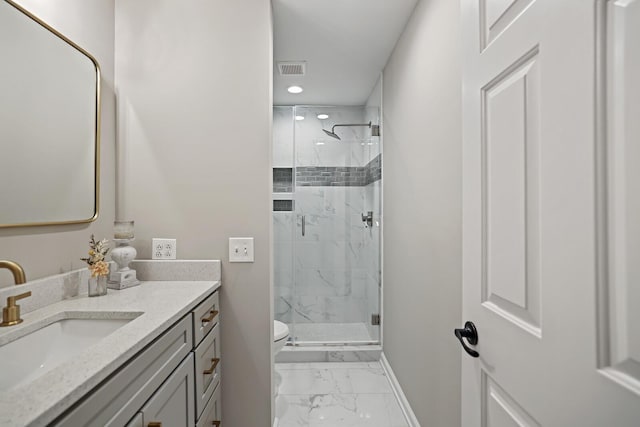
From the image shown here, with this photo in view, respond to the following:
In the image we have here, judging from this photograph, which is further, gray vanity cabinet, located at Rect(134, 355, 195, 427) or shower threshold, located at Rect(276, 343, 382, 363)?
shower threshold, located at Rect(276, 343, 382, 363)

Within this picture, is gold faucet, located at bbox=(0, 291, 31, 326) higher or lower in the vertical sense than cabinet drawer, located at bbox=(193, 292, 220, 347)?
higher

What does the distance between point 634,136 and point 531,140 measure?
0.22 metres

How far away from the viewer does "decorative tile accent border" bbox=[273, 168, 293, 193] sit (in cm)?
354

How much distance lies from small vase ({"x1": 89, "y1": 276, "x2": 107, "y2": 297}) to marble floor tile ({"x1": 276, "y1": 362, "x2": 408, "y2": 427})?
1.33 m

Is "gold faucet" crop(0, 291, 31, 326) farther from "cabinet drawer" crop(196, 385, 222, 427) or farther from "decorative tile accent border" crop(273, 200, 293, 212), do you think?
"decorative tile accent border" crop(273, 200, 293, 212)

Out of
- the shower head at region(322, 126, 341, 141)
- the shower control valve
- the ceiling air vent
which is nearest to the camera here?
the ceiling air vent

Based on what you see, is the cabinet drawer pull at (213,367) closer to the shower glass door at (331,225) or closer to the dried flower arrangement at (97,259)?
the dried flower arrangement at (97,259)

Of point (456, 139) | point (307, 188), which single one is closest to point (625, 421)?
point (456, 139)

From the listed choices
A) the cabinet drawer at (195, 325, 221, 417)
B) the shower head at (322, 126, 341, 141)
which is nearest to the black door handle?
the cabinet drawer at (195, 325, 221, 417)

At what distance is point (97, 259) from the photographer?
1.43 metres

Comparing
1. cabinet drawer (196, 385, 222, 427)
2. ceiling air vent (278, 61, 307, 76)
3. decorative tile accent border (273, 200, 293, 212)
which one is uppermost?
ceiling air vent (278, 61, 307, 76)

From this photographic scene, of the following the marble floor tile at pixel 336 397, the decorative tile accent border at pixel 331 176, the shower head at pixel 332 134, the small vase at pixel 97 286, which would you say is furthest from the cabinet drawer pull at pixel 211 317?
the shower head at pixel 332 134

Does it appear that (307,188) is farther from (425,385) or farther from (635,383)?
(635,383)

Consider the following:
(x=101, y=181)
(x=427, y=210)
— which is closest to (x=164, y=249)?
(x=101, y=181)
